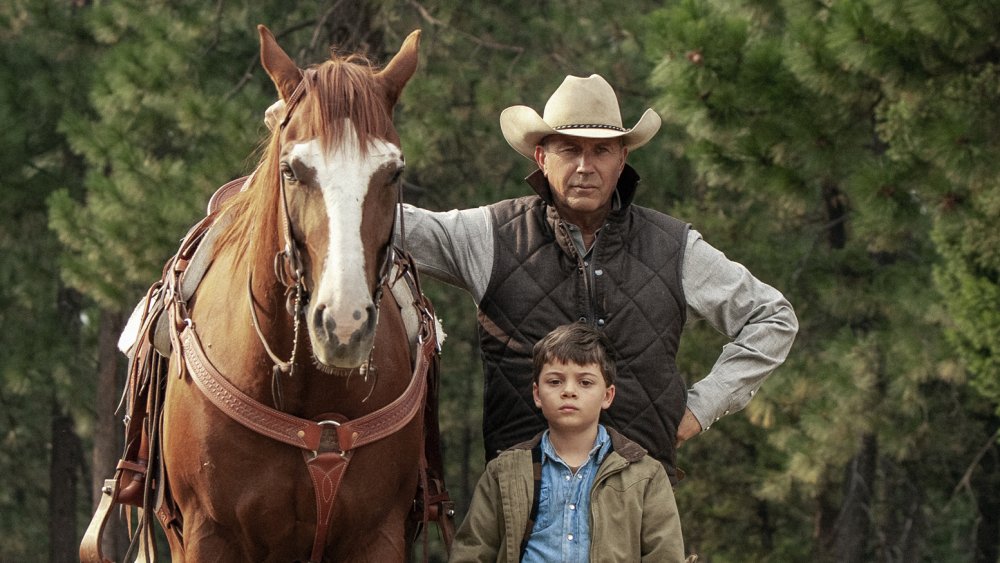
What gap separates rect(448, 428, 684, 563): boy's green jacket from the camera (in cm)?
397

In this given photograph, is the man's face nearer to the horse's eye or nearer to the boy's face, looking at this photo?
the boy's face

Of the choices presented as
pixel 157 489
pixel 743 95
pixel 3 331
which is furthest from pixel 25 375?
pixel 157 489

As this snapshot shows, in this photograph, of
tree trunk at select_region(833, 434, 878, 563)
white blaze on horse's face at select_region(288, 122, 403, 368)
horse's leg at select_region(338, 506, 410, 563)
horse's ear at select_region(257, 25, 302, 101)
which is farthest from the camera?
tree trunk at select_region(833, 434, 878, 563)

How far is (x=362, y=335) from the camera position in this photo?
334 cm

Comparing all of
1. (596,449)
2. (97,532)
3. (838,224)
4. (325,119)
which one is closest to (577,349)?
(596,449)

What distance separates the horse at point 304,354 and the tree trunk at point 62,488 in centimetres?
1560

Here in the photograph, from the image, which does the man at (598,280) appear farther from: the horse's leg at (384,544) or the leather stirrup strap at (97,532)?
the leather stirrup strap at (97,532)

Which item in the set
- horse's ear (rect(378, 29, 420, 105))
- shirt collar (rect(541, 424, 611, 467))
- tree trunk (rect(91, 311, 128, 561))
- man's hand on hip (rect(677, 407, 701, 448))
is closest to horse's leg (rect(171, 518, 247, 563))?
shirt collar (rect(541, 424, 611, 467))

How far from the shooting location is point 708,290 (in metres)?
4.75

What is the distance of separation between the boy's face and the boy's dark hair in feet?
0.05

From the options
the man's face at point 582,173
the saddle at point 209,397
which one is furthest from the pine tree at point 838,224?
the saddle at point 209,397

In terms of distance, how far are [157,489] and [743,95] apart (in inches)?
212

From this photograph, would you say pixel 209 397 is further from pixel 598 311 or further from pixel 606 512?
pixel 598 311

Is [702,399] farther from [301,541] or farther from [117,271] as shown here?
[117,271]
